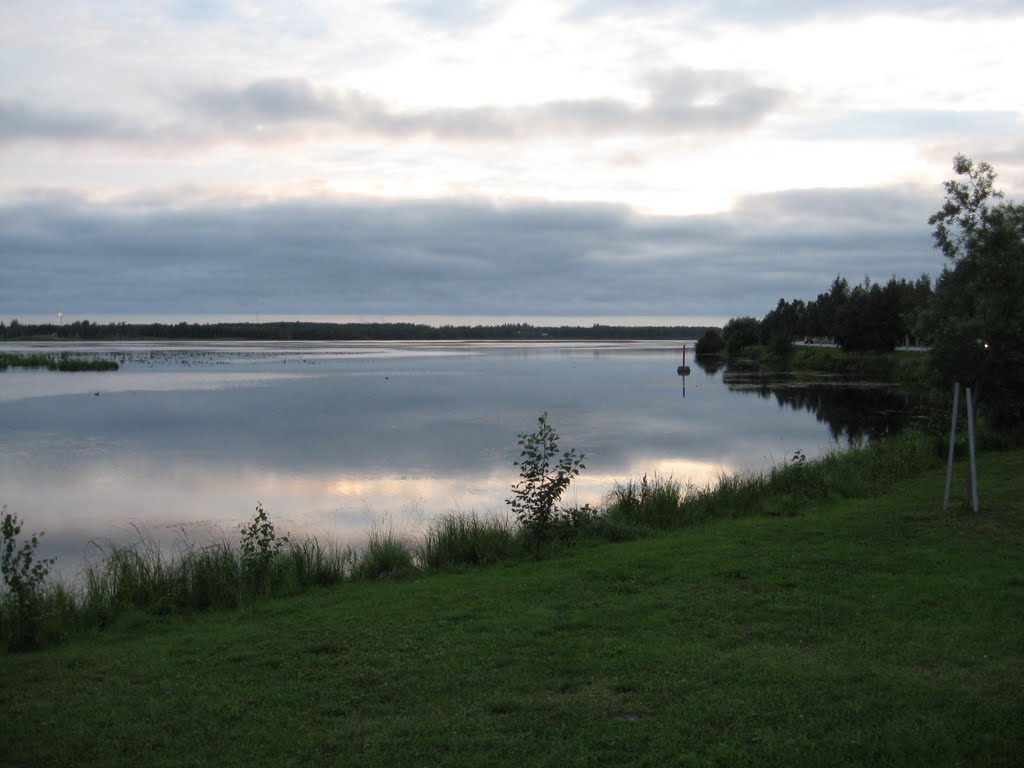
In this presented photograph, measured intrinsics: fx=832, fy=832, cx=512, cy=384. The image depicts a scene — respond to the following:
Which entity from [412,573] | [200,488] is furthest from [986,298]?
[200,488]

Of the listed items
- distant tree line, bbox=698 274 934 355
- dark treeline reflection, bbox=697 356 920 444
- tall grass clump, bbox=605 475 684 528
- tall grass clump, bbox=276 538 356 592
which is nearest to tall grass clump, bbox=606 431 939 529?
tall grass clump, bbox=605 475 684 528

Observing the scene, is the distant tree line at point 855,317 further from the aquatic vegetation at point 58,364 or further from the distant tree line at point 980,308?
the aquatic vegetation at point 58,364

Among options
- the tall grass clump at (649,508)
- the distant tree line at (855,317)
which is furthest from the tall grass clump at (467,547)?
the distant tree line at (855,317)

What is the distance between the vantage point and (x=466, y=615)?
7.66 metres

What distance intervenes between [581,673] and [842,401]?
42.8m

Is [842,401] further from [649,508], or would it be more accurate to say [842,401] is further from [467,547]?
[467,547]

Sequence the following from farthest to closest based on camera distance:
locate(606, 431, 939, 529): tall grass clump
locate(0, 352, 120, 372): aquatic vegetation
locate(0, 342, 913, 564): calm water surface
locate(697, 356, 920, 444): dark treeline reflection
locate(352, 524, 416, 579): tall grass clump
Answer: locate(0, 352, 120, 372): aquatic vegetation, locate(697, 356, 920, 444): dark treeline reflection, locate(0, 342, 913, 564): calm water surface, locate(606, 431, 939, 529): tall grass clump, locate(352, 524, 416, 579): tall grass clump

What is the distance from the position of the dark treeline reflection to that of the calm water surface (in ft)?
0.73

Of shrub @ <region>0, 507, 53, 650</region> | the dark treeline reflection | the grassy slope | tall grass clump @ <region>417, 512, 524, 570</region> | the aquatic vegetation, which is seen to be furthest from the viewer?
the aquatic vegetation

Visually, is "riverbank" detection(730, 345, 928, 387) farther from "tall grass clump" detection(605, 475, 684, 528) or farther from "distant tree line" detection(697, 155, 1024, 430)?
"tall grass clump" detection(605, 475, 684, 528)

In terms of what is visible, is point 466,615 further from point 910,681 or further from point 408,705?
point 910,681

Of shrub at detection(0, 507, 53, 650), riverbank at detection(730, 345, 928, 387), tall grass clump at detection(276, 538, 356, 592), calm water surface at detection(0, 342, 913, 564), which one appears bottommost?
calm water surface at detection(0, 342, 913, 564)

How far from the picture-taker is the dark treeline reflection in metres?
33.3

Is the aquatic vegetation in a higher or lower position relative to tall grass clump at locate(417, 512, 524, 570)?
higher
